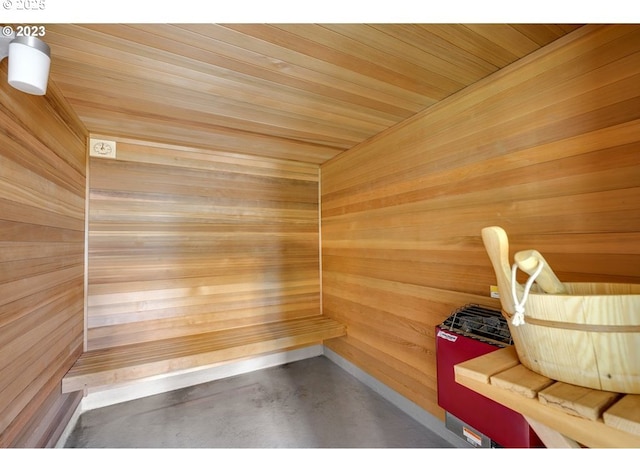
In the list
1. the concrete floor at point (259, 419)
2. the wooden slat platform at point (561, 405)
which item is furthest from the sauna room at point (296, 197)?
the concrete floor at point (259, 419)

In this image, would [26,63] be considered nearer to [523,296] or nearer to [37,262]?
[37,262]

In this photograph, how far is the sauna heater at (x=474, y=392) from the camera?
3.73 feet

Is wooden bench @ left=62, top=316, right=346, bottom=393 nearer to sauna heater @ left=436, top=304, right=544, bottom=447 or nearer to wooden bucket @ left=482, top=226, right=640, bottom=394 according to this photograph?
sauna heater @ left=436, top=304, right=544, bottom=447

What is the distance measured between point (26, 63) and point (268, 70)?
2.88 feet

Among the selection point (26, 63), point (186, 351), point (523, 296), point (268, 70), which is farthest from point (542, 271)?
point (186, 351)

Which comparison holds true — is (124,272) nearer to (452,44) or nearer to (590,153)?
(452,44)

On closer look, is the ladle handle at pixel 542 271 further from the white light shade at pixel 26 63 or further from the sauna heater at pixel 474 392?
the white light shade at pixel 26 63

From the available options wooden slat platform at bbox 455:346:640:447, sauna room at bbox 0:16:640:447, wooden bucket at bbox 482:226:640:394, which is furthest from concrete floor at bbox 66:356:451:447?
wooden bucket at bbox 482:226:640:394

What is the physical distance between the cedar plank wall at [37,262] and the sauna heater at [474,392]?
6.12 ft

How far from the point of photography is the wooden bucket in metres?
0.57

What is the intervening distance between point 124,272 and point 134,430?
42.3 inches

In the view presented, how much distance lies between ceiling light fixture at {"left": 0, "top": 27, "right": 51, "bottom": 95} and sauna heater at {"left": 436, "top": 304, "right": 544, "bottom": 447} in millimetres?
1953

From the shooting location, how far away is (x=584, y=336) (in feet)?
1.93
